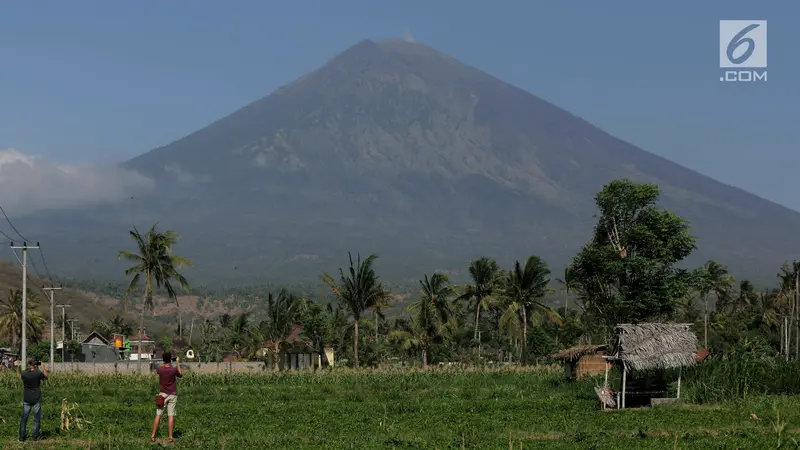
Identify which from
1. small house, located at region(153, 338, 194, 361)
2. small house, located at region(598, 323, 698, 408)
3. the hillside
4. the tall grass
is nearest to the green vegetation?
the tall grass

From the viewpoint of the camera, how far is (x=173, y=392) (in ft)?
79.8

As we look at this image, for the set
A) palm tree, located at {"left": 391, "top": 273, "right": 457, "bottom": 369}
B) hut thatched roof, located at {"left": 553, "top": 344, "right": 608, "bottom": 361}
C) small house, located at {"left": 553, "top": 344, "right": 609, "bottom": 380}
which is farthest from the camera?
palm tree, located at {"left": 391, "top": 273, "right": 457, "bottom": 369}

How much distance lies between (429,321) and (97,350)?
40658mm

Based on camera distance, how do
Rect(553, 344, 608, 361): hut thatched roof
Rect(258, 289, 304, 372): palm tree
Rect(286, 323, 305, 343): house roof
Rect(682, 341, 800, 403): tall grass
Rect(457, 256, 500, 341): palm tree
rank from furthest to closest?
Rect(286, 323, 305, 343): house roof, Rect(457, 256, 500, 341): palm tree, Rect(258, 289, 304, 372): palm tree, Rect(553, 344, 608, 361): hut thatched roof, Rect(682, 341, 800, 403): tall grass

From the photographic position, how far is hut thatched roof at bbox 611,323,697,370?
35219 mm

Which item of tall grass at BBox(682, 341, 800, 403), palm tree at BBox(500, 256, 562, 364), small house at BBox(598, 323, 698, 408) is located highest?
palm tree at BBox(500, 256, 562, 364)

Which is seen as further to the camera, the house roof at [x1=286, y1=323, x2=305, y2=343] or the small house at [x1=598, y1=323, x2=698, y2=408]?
the house roof at [x1=286, y1=323, x2=305, y2=343]

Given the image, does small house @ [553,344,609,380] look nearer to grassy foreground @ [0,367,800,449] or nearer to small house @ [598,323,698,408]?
grassy foreground @ [0,367,800,449]

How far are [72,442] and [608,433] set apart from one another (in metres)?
12.1

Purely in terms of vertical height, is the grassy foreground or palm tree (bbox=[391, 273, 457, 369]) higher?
palm tree (bbox=[391, 273, 457, 369])

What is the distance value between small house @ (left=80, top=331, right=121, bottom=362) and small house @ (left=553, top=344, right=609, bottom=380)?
64.5m

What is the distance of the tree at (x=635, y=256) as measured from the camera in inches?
2399

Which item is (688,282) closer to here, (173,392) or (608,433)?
(608,433)

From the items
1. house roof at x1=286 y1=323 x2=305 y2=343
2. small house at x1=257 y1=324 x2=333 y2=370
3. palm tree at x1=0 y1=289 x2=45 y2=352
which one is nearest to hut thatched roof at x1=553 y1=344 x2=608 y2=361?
small house at x1=257 y1=324 x2=333 y2=370
